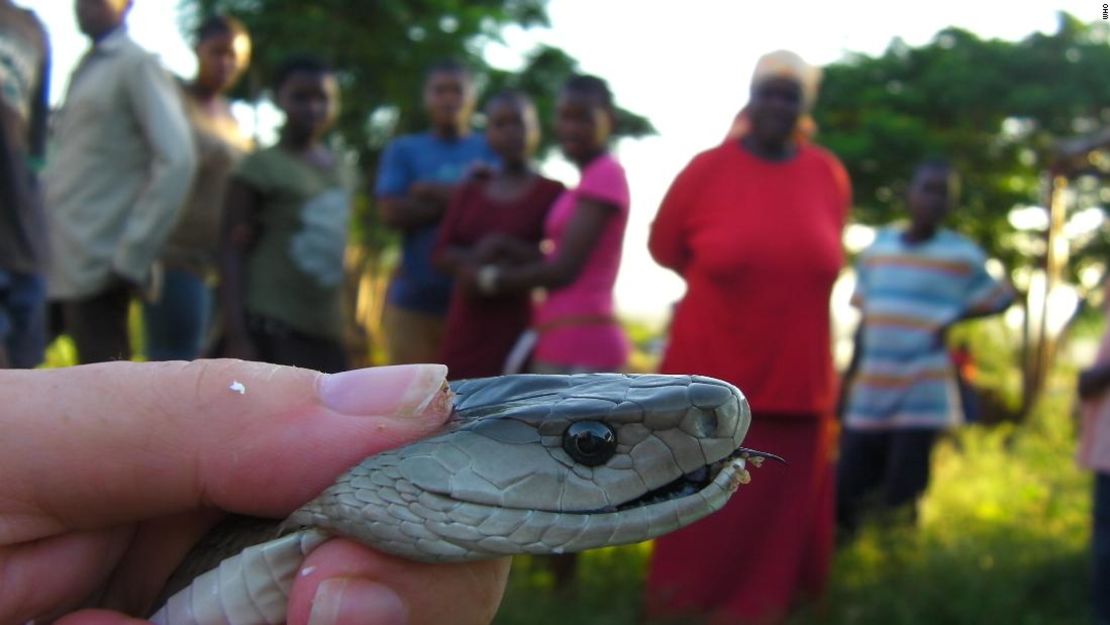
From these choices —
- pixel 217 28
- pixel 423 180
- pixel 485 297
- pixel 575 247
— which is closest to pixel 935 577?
pixel 575 247

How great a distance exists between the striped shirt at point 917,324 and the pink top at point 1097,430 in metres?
0.94

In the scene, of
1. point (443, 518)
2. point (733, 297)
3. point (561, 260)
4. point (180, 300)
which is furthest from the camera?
point (180, 300)

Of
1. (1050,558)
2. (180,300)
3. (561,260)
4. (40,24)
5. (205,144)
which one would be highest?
(40,24)

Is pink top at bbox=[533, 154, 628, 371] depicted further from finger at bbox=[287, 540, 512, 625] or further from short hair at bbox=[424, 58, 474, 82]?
finger at bbox=[287, 540, 512, 625]

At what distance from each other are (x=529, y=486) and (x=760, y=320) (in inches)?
94.9

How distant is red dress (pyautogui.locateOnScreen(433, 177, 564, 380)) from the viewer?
4113mm

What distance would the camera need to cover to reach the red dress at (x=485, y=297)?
13.5 feet

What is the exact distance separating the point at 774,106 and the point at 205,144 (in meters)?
2.42

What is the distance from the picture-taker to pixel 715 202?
11.7ft

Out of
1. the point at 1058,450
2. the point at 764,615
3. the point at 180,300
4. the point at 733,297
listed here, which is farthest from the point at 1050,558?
the point at 1058,450

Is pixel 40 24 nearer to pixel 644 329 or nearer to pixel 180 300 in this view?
pixel 180 300

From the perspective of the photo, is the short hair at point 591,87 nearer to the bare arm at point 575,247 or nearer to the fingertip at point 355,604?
the bare arm at point 575,247

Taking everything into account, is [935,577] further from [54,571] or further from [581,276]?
[54,571]

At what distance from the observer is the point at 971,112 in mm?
16797
